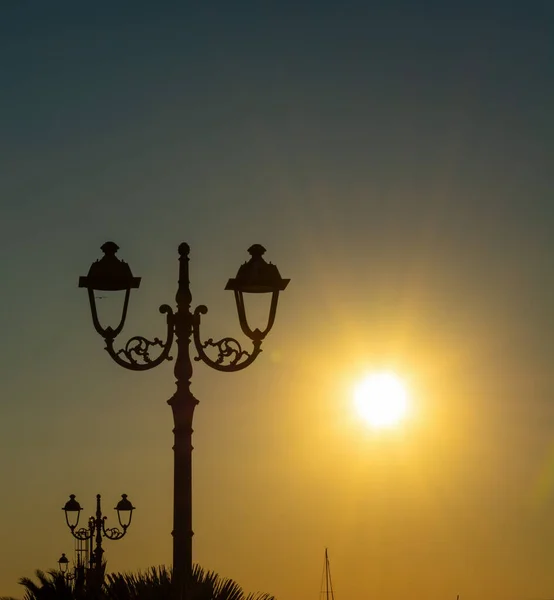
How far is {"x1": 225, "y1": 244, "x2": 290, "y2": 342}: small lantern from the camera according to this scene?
14.6 metres

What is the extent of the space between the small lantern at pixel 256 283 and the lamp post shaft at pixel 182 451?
55 centimetres

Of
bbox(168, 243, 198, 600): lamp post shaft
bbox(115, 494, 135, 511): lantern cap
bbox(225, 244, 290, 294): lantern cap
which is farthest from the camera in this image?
bbox(115, 494, 135, 511): lantern cap

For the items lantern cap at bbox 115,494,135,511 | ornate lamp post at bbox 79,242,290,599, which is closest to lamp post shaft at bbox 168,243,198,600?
ornate lamp post at bbox 79,242,290,599

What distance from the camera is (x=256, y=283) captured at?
14562 millimetres

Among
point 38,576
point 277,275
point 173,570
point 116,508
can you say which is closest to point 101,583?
point 173,570

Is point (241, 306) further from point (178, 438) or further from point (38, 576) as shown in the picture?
point (38, 576)

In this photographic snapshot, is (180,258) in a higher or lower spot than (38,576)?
higher

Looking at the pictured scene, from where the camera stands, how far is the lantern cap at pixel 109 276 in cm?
1473

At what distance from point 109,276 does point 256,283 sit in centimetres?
157

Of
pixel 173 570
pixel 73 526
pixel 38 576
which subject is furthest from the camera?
pixel 73 526

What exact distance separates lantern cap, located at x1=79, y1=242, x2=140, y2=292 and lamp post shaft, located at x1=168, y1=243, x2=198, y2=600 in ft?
2.06

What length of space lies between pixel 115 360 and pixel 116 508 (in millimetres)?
21192

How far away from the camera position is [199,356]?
14461 millimetres

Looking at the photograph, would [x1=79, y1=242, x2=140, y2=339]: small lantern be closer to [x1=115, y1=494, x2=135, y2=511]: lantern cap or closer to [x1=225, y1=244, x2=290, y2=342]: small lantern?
[x1=225, y1=244, x2=290, y2=342]: small lantern
